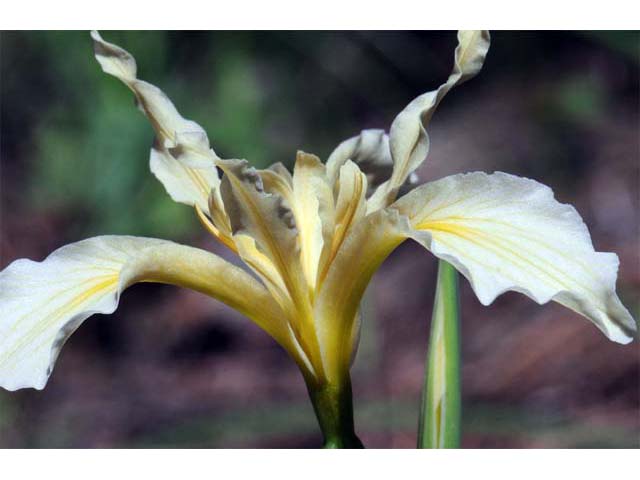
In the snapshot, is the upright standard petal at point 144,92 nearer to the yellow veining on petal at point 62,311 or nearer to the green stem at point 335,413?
the yellow veining on petal at point 62,311

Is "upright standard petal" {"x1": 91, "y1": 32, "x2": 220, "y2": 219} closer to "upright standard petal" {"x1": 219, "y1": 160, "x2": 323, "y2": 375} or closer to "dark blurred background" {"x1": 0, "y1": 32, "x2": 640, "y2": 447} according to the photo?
"upright standard petal" {"x1": 219, "y1": 160, "x2": 323, "y2": 375}

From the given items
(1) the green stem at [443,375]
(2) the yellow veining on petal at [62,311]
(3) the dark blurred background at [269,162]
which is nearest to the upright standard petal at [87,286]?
(2) the yellow veining on petal at [62,311]

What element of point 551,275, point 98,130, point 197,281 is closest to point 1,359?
point 197,281

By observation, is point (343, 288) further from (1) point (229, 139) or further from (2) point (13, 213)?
(2) point (13, 213)

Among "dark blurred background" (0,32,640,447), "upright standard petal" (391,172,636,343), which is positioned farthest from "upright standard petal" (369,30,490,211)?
"dark blurred background" (0,32,640,447)

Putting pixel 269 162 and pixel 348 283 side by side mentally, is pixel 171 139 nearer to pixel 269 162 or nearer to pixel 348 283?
pixel 348 283

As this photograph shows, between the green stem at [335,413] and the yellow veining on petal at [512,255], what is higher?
the yellow veining on petal at [512,255]
